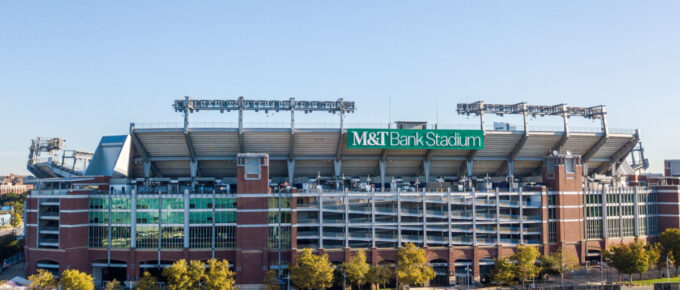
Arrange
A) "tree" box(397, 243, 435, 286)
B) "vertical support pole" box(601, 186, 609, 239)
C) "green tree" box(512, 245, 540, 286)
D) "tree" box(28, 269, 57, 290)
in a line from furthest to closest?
"vertical support pole" box(601, 186, 609, 239)
"green tree" box(512, 245, 540, 286)
"tree" box(397, 243, 435, 286)
"tree" box(28, 269, 57, 290)

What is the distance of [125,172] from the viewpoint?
94.4m

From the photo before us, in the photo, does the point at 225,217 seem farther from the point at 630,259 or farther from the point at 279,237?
the point at 630,259

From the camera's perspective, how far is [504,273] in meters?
83.1

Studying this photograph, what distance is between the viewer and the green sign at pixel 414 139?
306ft

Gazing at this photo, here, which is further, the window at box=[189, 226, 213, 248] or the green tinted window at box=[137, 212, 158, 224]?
the green tinted window at box=[137, 212, 158, 224]

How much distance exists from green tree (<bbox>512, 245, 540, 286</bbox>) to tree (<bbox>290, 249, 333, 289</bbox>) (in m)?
30.3

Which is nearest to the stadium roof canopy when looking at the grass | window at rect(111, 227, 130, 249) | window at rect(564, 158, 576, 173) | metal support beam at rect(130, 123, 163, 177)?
metal support beam at rect(130, 123, 163, 177)

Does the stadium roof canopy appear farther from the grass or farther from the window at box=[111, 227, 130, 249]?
the grass

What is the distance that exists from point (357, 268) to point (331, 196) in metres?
13.3

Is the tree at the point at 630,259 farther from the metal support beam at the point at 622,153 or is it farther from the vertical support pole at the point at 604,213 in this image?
the metal support beam at the point at 622,153

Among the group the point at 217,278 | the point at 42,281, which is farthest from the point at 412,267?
the point at 42,281

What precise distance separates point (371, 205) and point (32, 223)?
56.0 meters

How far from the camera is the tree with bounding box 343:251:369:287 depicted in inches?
3136

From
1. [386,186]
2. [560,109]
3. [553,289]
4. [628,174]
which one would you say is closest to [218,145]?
[386,186]
